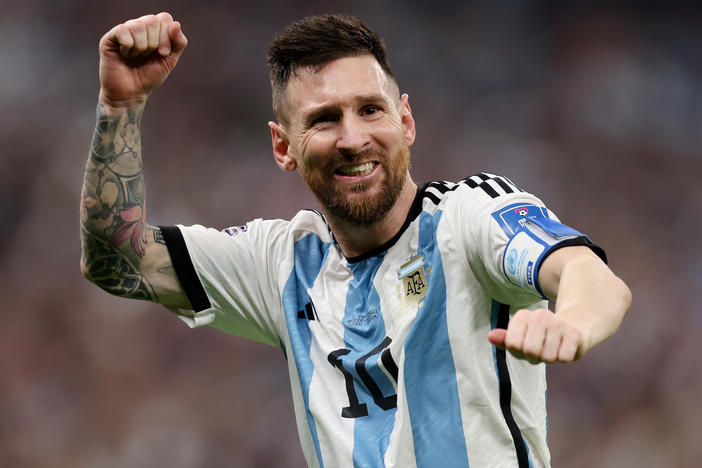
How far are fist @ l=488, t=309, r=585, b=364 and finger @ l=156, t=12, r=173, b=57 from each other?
4.12ft

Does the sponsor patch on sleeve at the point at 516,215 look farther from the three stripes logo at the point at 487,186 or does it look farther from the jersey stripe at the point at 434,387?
the jersey stripe at the point at 434,387

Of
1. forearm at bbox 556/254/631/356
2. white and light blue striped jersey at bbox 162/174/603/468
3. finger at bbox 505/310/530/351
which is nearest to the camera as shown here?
finger at bbox 505/310/530/351

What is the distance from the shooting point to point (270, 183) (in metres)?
4.49

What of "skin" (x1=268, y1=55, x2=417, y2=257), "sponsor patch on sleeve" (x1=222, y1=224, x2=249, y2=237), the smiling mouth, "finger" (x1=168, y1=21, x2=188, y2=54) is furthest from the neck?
"finger" (x1=168, y1=21, x2=188, y2=54)

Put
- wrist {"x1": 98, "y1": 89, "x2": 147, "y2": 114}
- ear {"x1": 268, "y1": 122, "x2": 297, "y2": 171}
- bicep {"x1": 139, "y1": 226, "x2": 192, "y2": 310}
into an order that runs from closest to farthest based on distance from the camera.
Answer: wrist {"x1": 98, "y1": 89, "x2": 147, "y2": 114}
bicep {"x1": 139, "y1": 226, "x2": 192, "y2": 310}
ear {"x1": 268, "y1": 122, "x2": 297, "y2": 171}

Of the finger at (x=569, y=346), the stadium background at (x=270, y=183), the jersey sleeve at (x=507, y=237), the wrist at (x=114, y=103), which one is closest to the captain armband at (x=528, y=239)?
the jersey sleeve at (x=507, y=237)

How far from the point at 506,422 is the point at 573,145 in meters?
3.14

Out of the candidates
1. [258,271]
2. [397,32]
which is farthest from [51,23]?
[258,271]

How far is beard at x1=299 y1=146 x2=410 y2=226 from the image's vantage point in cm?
197

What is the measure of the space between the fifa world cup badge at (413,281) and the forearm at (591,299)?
0.49m

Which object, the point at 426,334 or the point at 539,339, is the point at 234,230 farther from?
the point at 539,339

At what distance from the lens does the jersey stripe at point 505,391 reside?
5.67 feet

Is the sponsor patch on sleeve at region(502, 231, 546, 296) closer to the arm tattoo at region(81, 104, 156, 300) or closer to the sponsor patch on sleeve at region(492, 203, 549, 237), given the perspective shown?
the sponsor patch on sleeve at region(492, 203, 549, 237)

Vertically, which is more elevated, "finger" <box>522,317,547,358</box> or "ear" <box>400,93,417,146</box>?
"ear" <box>400,93,417,146</box>
